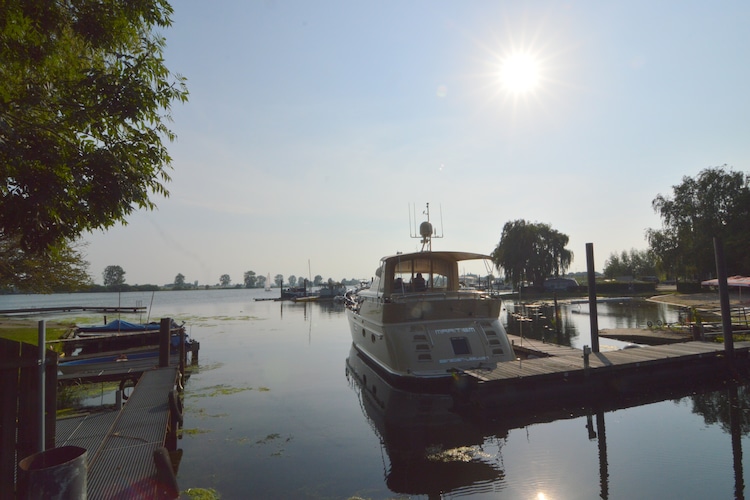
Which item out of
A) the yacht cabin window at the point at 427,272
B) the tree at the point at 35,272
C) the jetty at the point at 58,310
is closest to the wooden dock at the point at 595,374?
the yacht cabin window at the point at 427,272

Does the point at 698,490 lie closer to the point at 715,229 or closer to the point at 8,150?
the point at 8,150

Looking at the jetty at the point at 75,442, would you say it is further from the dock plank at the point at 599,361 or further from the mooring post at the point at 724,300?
the mooring post at the point at 724,300

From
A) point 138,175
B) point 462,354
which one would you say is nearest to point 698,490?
point 462,354

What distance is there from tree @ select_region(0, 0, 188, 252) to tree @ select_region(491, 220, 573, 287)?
64953 mm

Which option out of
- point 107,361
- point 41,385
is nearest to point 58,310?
point 107,361

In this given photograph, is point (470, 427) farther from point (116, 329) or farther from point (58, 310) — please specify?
point (116, 329)

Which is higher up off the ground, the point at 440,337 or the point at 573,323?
the point at 440,337

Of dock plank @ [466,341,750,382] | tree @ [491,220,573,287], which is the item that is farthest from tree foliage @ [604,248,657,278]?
dock plank @ [466,341,750,382]

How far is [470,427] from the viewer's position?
11789mm

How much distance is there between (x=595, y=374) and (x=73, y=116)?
1484 centimetres

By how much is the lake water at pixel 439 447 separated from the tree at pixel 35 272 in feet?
43.2

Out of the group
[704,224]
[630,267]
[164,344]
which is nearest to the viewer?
[164,344]

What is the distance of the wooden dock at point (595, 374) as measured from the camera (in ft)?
41.9

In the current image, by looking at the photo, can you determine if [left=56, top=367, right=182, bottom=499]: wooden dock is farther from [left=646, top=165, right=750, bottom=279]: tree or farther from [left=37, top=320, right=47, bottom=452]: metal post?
[left=646, top=165, right=750, bottom=279]: tree
